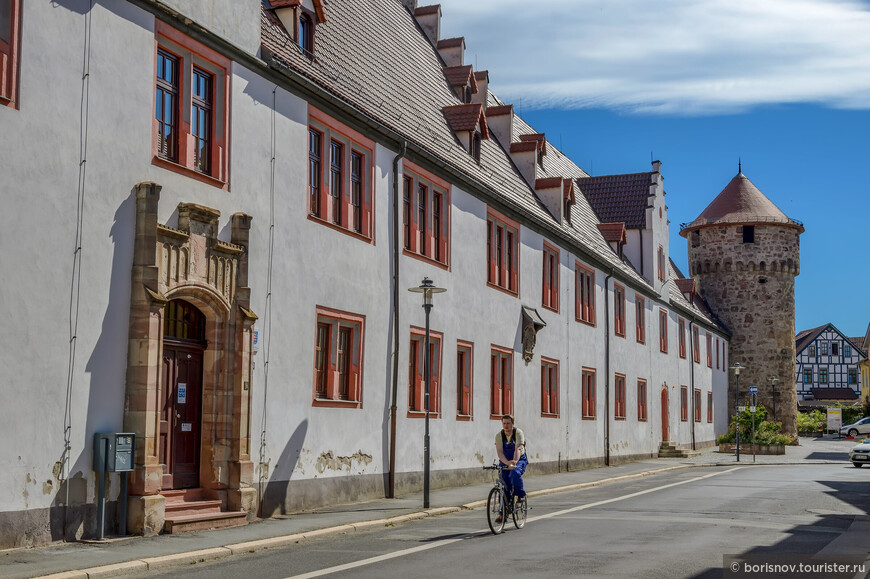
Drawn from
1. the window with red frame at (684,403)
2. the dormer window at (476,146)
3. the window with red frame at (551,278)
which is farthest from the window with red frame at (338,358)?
the window with red frame at (684,403)

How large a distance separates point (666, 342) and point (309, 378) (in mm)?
34851

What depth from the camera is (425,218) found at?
80.9ft

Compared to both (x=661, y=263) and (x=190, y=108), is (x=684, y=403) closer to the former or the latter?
(x=661, y=263)

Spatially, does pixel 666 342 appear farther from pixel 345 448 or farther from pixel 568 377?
pixel 345 448

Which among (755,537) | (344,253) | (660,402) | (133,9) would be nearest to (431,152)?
(344,253)

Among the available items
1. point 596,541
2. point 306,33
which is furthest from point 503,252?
point 596,541

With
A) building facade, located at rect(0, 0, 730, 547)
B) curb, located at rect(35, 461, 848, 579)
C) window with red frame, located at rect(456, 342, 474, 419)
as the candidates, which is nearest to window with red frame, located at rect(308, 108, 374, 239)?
building facade, located at rect(0, 0, 730, 547)

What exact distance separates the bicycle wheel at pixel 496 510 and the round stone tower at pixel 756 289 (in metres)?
56.0

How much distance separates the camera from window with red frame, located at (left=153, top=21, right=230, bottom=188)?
1566 cm

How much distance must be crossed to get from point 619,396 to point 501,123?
41.2 feet

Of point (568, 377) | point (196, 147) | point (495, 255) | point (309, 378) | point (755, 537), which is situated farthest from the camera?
point (568, 377)

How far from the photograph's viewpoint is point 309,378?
1894 cm

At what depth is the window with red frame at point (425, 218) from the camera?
2377cm

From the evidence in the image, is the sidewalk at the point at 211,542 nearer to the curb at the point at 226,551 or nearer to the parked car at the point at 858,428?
the curb at the point at 226,551
